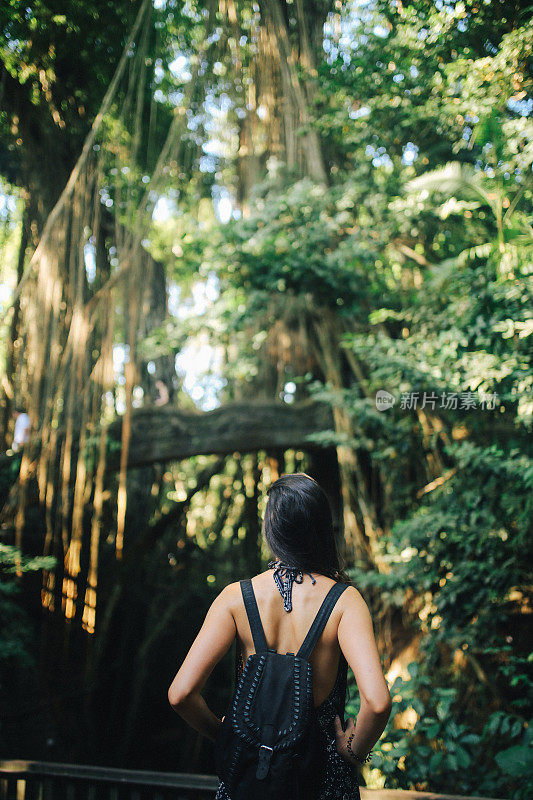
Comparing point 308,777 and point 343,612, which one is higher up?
point 343,612

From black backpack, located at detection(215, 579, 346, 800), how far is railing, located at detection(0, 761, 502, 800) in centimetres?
74

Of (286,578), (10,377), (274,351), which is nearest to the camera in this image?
(286,578)

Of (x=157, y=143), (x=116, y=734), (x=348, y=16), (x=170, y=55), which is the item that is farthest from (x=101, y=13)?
(x=116, y=734)

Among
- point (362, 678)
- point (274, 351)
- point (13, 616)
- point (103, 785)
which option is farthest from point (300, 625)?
point (274, 351)

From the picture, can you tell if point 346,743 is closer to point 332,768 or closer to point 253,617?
point 332,768

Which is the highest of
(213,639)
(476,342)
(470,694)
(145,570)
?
(476,342)

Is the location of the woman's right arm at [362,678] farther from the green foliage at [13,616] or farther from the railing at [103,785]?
the green foliage at [13,616]

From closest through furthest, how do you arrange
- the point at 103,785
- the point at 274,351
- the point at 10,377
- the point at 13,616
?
the point at 103,785, the point at 13,616, the point at 10,377, the point at 274,351

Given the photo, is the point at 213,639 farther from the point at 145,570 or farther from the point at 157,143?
the point at 157,143

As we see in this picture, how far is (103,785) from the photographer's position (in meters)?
1.66

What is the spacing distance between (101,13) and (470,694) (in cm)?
481

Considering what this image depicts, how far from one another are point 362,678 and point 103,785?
1.18 m

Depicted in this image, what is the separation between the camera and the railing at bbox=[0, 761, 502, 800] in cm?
159

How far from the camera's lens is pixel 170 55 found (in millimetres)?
4582
